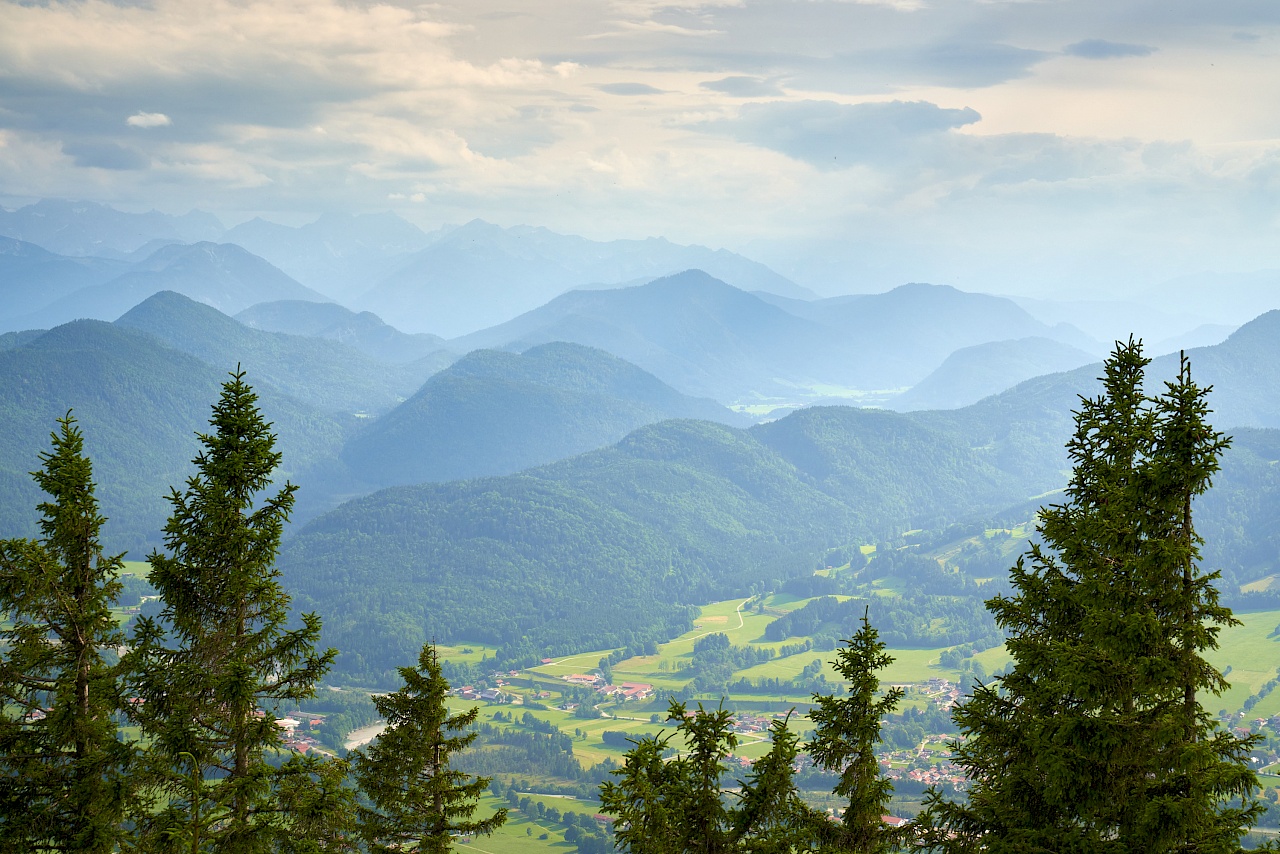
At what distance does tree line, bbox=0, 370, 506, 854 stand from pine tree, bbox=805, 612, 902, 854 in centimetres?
868

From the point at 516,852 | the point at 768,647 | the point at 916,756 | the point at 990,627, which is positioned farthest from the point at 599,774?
the point at 990,627

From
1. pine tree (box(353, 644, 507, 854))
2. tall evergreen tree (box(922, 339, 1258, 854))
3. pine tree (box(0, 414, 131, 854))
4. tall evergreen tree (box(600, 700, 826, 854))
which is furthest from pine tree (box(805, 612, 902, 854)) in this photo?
pine tree (box(0, 414, 131, 854))

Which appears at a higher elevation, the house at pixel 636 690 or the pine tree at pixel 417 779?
the house at pixel 636 690

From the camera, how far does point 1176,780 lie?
15008 mm

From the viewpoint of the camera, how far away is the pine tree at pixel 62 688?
17.8 metres

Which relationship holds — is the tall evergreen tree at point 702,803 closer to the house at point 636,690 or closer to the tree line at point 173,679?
the tree line at point 173,679

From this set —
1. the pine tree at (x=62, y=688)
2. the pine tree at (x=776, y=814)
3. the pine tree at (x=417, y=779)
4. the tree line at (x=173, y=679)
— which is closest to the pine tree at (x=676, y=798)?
the pine tree at (x=776, y=814)

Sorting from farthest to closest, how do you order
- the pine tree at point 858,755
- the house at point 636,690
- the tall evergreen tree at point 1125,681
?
the house at point 636,690 → the pine tree at point 858,755 → the tall evergreen tree at point 1125,681

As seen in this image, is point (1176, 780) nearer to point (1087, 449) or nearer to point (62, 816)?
point (1087, 449)

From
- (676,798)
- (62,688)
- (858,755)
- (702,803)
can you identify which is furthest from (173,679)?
(858,755)

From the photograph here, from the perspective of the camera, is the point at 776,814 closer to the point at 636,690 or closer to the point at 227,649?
the point at 227,649

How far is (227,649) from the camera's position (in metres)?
18.7

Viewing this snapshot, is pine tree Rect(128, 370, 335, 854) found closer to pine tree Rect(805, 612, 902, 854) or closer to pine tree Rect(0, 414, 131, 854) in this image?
pine tree Rect(0, 414, 131, 854)

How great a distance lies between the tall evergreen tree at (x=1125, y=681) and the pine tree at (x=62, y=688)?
47.8ft
